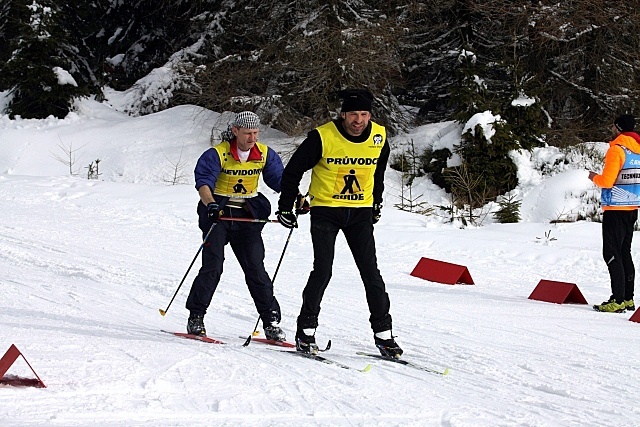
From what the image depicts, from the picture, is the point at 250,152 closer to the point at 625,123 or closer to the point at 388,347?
the point at 388,347

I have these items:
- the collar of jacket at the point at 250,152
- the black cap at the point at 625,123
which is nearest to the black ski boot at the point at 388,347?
the collar of jacket at the point at 250,152

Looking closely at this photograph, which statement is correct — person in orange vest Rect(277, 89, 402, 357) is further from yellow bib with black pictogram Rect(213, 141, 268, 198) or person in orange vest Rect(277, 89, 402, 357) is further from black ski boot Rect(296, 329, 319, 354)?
yellow bib with black pictogram Rect(213, 141, 268, 198)

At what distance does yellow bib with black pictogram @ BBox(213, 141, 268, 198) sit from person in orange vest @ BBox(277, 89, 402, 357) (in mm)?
698

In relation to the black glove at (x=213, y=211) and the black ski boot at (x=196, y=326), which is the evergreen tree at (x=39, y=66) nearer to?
the black ski boot at (x=196, y=326)

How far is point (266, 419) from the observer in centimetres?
401

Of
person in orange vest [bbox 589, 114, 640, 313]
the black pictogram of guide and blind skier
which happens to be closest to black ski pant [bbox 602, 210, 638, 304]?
person in orange vest [bbox 589, 114, 640, 313]

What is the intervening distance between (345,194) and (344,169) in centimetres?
16

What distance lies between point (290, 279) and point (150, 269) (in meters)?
1.53

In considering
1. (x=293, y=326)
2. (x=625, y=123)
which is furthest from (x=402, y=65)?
(x=293, y=326)

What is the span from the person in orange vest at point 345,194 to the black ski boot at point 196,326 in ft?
3.09

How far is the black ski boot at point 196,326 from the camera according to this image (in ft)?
20.6

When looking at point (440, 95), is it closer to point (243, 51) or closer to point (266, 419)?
point (243, 51)

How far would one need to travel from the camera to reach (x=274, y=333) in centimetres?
628

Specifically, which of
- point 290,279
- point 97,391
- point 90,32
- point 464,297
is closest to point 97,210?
point 290,279
